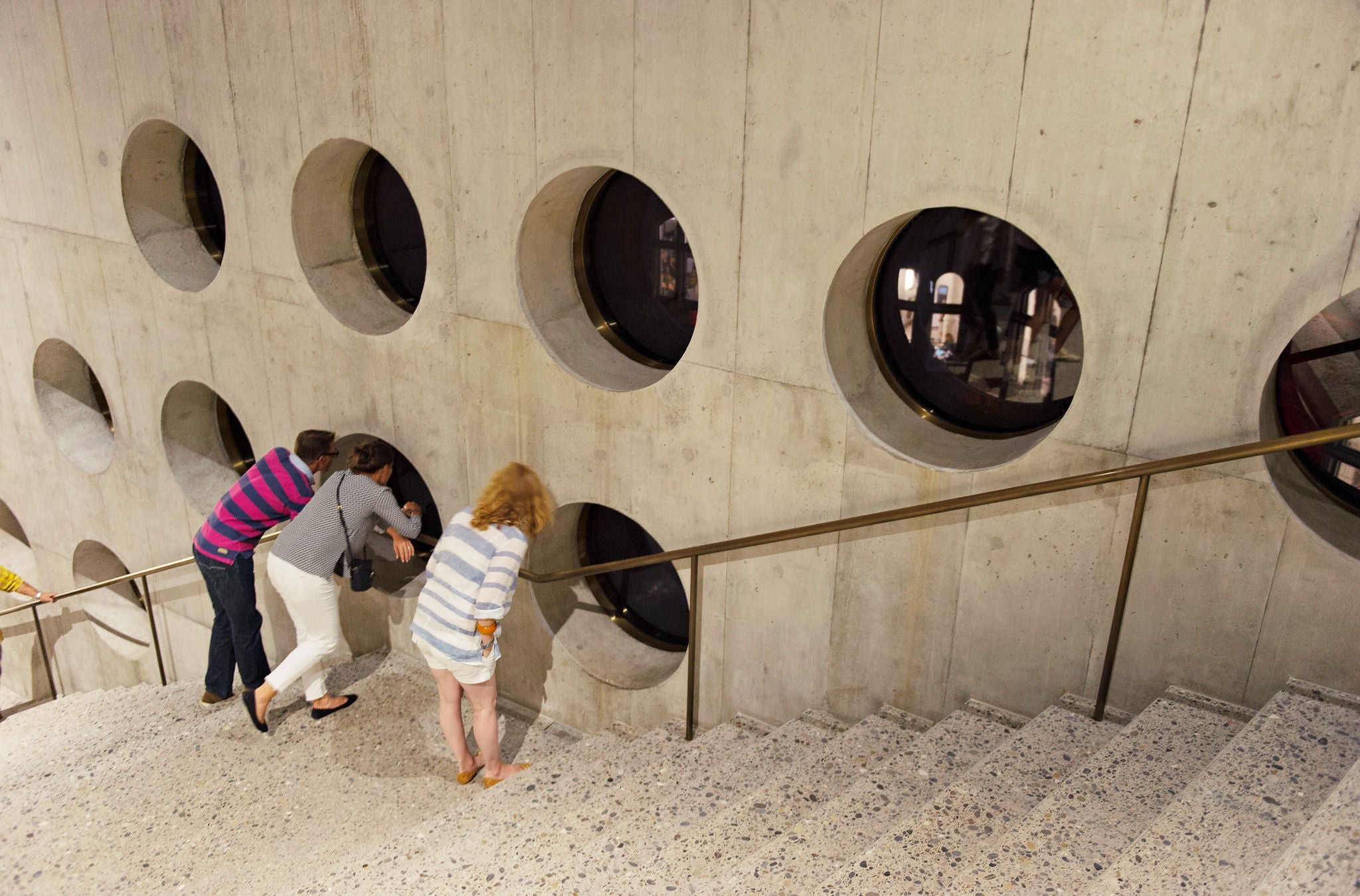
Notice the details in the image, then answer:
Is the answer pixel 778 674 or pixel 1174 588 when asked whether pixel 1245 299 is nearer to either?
pixel 1174 588

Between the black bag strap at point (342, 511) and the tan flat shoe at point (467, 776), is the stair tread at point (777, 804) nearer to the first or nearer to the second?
the tan flat shoe at point (467, 776)

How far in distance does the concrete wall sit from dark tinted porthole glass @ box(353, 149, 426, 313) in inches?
21.3

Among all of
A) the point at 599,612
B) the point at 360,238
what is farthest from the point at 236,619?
the point at 360,238

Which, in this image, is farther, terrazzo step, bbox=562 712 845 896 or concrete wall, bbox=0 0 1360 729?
terrazzo step, bbox=562 712 845 896

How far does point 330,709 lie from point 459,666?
6.36ft

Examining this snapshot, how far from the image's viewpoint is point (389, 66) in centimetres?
582

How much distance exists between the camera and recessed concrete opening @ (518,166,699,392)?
5652 millimetres

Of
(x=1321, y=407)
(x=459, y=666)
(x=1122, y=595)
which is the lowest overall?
(x=459, y=666)

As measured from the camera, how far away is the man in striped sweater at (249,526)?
243 inches

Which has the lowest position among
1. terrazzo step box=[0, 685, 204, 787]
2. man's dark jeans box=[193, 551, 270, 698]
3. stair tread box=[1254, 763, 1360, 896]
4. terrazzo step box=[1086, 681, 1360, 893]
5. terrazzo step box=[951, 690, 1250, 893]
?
terrazzo step box=[0, 685, 204, 787]

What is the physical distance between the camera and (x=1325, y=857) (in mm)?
2807

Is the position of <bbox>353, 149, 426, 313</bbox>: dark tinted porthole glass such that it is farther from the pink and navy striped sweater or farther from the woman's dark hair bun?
the pink and navy striped sweater

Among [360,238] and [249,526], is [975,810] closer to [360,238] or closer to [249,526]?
[249,526]

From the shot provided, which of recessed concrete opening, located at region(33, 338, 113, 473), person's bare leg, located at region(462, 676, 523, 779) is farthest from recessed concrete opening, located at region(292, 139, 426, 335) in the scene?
recessed concrete opening, located at region(33, 338, 113, 473)
